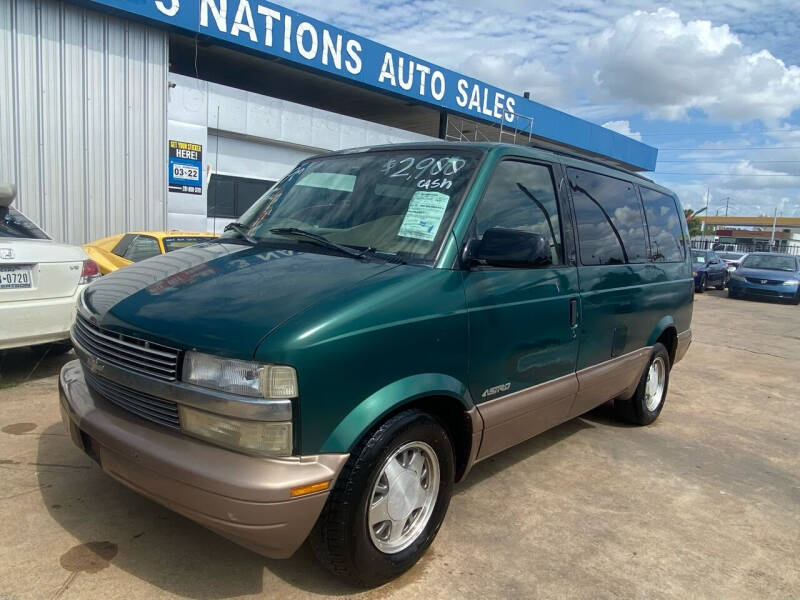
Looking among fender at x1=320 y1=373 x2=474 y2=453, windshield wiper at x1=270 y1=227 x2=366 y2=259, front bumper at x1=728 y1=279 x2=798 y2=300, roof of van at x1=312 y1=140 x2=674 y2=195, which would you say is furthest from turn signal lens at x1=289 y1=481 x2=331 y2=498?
front bumper at x1=728 y1=279 x2=798 y2=300

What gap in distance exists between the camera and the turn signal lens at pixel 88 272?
5.04m

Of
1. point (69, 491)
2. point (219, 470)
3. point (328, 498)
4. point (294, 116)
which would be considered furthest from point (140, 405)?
point (294, 116)

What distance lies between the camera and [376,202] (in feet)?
10.5

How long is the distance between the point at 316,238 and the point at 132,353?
108 cm

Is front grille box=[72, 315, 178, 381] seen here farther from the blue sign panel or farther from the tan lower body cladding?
the blue sign panel

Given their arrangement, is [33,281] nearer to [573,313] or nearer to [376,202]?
[376,202]

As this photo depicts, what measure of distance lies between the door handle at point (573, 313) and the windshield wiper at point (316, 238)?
56.6 inches

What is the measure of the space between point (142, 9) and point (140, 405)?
9589 millimetres

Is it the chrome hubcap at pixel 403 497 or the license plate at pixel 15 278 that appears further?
the license plate at pixel 15 278

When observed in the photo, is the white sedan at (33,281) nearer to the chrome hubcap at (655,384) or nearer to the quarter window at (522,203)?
the quarter window at (522,203)

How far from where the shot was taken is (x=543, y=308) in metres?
3.31

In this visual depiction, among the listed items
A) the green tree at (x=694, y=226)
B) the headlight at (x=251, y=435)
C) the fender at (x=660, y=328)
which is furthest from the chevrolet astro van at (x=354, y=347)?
the green tree at (x=694, y=226)

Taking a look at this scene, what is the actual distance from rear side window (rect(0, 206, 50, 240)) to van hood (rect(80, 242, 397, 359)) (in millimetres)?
2349

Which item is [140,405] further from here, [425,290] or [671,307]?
[671,307]
